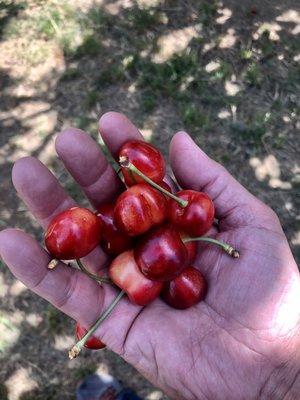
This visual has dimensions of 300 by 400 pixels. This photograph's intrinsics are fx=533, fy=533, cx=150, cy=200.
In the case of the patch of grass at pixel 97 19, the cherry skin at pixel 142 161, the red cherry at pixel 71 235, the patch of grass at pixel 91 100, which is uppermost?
the cherry skin at pixel 142 161

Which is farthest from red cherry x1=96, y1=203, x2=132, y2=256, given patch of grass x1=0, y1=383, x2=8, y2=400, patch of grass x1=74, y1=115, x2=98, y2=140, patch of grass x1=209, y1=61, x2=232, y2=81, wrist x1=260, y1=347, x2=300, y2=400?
patch of grass x1=209, y1=61, x2=232, y2=81

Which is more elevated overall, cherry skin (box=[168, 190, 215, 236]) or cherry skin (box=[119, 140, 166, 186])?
cherry skin (box=[119, 140, 166, 186])

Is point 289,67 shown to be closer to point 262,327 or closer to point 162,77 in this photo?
point 162,77

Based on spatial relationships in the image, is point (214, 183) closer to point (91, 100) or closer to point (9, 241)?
point (9, 241)

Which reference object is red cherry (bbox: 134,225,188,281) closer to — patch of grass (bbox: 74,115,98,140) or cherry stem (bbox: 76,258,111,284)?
cherry stem (bbox: 76,258,111,284)

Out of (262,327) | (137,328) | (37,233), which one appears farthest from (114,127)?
(37,233)

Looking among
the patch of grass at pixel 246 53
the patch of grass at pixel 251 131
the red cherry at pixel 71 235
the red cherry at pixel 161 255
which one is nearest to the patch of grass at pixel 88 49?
the patch of grass at pixel 246 53

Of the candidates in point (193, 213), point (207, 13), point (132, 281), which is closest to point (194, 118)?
point (207, 13)

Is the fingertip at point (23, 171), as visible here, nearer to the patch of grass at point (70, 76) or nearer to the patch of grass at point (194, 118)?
the patch of grass at point (194, 118)
